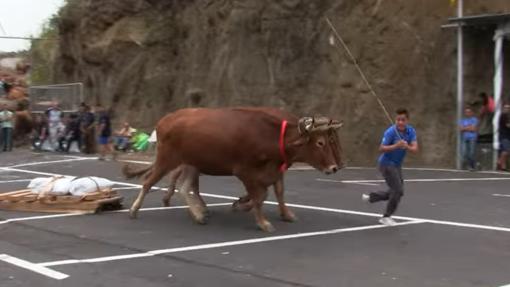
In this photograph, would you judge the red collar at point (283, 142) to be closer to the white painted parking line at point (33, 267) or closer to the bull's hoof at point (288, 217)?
the bull's hoof at point (288, 217)

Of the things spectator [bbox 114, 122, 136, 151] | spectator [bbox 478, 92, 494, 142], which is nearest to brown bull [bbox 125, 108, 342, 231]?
spectator [bbox 478, 92, 494, 142]

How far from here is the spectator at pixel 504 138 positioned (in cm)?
2053

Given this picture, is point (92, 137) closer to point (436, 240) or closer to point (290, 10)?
point (290, 10)

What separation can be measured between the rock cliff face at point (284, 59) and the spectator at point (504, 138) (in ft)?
6.85

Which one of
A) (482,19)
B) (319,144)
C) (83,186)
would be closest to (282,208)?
(319,144)

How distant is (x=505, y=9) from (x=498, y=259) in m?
15.5

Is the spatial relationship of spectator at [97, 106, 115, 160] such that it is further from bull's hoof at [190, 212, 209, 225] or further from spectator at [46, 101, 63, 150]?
bull's hoof at [190, 212, 209, 225]

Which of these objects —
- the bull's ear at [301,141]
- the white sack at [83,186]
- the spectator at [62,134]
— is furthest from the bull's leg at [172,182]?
the spectator at [62,134]

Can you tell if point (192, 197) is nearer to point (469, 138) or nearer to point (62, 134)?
point (469, 138)

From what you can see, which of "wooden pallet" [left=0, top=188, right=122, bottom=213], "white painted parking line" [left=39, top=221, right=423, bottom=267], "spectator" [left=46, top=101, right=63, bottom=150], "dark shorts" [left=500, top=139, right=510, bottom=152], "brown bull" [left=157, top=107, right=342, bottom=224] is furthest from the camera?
"spectator" [left=46, top=101, right=63, bottom=150]

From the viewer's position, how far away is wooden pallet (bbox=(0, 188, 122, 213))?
12.2 metres

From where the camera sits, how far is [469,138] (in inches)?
817

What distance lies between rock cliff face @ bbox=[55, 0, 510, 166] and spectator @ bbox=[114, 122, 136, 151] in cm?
244

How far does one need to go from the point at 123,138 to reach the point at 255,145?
1935cm
